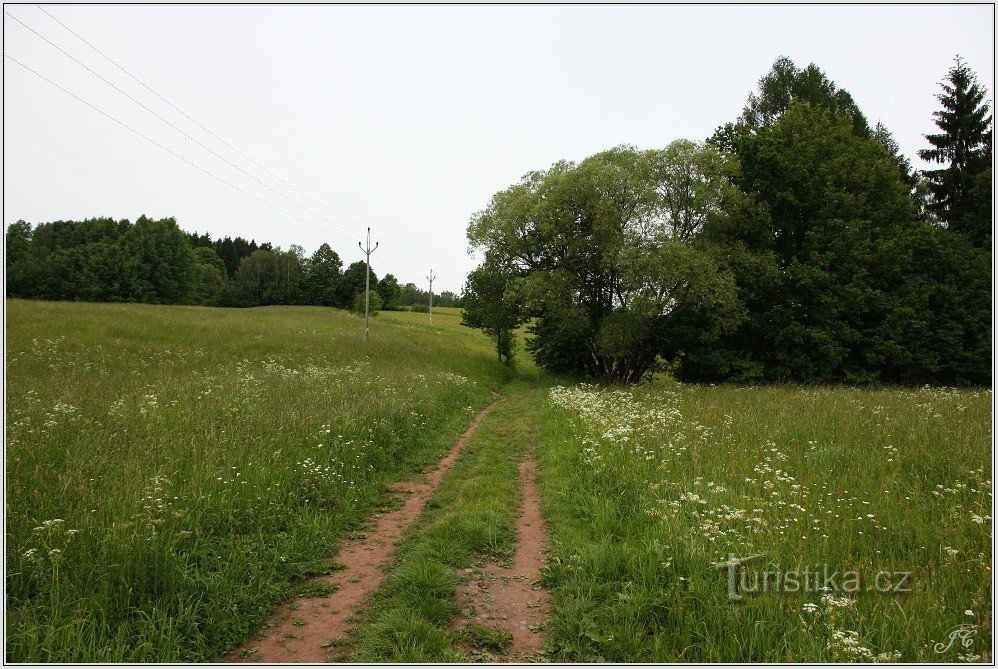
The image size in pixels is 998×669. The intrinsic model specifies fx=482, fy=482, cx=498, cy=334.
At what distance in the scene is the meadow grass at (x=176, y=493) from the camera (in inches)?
168

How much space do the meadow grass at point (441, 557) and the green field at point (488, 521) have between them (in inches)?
1.4

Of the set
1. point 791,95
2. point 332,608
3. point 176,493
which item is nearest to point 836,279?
point 791,95

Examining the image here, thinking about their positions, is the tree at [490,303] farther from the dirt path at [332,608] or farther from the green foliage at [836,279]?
the dirt path at [332,608]

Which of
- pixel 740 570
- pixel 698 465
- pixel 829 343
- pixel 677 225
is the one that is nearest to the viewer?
pixel 740 570

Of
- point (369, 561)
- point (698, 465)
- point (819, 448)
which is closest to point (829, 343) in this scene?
point (819, 448)

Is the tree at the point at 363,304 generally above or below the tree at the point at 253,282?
below

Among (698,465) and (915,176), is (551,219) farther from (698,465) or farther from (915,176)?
(915,176)

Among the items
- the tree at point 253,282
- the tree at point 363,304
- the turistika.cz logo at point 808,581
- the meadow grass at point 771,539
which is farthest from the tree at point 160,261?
the turistika.cz logo at point 808,581

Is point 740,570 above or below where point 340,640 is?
above

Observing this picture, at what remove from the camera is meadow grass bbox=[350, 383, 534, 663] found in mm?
4348

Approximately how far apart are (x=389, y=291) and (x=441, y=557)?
10405 cm

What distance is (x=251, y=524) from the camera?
Answer: 243 inches

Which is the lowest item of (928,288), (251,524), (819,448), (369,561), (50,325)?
(369,561)

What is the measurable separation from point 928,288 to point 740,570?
3051 centimetres
